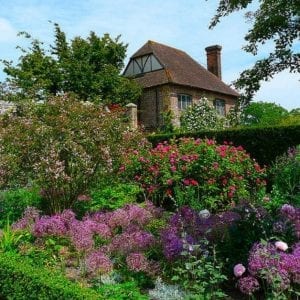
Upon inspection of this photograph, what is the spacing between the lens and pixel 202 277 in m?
4.63

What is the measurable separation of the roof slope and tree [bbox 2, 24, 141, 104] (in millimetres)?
1455

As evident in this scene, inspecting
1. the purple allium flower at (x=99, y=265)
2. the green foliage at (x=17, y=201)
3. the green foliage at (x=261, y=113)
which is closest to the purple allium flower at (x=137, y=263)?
the purple allium flower at (x=99, y=265)

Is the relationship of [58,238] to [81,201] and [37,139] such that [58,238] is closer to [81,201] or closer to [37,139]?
[37,139]

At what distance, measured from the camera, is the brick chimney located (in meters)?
35.0

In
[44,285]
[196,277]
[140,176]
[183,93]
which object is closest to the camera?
[44,285]

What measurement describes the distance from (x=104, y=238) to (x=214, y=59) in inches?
1192

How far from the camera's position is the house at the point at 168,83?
28.5 metres

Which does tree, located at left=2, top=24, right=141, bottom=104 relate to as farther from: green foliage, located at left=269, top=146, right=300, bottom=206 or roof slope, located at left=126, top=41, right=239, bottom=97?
green foliage, located at left=269, top=146, right=300, bottom=206

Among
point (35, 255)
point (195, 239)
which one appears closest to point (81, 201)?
point (35, 255)

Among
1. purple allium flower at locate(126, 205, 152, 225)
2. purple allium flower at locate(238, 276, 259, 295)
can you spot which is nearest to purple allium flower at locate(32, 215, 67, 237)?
purple allium flower at locate(126, 205, 152, 225)

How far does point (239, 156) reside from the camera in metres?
10.9

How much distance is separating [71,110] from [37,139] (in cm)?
79

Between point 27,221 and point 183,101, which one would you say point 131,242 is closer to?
point 27,221

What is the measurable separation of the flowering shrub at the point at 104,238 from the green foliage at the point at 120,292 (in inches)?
20.2
